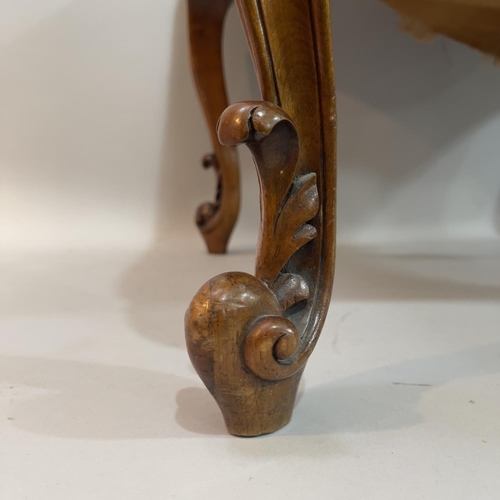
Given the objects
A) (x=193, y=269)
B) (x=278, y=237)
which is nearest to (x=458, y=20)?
(x=278, y=237)

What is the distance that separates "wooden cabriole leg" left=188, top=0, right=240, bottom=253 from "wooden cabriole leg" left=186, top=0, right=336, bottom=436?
0.63 meters

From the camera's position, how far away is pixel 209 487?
315 millimetres

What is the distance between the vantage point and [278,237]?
39cm

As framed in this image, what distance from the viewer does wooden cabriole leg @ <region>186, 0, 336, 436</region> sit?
0.34 m

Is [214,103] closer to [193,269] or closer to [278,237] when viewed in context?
[193,269]

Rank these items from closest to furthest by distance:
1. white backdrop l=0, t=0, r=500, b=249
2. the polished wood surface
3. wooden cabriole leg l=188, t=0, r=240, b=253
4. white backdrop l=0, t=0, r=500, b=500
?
white backdrop l=0, t=0, r=500, b=500
the polished wood surface
wooden cabriole leg l=188, t=0, r=240, b=253
white backdrop l=0, t=0, r=500, b=249

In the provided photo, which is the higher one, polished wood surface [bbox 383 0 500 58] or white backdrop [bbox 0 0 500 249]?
polished wood surface [bbox 383 0 500 58]

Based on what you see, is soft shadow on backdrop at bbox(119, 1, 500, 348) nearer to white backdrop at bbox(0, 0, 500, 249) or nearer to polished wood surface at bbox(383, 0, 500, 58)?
white backdrop at bbox(0, 0, 500, 249)

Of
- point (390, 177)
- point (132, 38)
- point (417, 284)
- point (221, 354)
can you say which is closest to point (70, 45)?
point (132, 38)

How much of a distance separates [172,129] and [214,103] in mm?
192

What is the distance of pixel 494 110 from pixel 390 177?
265 millimetres

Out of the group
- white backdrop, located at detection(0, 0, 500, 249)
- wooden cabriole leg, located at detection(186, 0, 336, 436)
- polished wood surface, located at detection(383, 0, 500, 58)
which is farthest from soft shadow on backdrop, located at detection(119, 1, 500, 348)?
wooden cabriole leg, located at detection(186, 0, 336, 436)

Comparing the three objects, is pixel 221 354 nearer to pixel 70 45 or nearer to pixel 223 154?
pixel 223 154

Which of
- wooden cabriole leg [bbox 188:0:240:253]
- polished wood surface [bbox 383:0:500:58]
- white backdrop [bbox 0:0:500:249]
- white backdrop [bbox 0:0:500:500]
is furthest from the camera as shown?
white backdrop [bbox 0:0:500:249]
